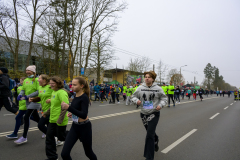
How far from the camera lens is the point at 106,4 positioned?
1002 inches

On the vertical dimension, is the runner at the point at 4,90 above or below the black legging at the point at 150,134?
above

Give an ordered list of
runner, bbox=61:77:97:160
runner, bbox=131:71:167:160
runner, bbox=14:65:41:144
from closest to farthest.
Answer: runner, bbox=61:77:97:160
runner, bbox=131:71:167:160
runner, bbox=14:65:41:144

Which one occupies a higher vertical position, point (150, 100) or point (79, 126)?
point (150, 100)

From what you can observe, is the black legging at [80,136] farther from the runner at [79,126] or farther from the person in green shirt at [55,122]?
the person in green shirt at [55,122]

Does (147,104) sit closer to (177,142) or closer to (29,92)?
(177,142)

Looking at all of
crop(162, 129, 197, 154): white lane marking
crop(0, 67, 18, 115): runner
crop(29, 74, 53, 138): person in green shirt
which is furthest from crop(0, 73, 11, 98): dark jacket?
crop(162, 129, 197, 154): white lane marking

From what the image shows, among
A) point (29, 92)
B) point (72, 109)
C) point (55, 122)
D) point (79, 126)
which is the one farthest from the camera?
point (29, 92)

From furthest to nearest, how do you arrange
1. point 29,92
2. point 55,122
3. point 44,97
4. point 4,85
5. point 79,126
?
point 4,85, point 29,92, point 44,97, point 55,122, point 79,126

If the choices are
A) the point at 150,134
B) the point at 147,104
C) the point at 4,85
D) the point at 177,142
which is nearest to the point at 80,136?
the point at 150,134

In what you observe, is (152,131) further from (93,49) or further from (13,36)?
(93,49)

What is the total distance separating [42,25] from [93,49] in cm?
988

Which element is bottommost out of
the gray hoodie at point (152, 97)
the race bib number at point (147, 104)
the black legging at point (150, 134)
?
the black legging at point (150, 134)

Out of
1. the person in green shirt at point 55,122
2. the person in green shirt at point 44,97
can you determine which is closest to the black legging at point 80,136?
the person in green shirt at point 55,122

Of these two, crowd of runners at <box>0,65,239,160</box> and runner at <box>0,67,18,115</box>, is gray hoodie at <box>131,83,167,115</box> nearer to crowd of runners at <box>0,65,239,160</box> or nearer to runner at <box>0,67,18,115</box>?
crowd of runners at <box>0,65,239,160</box>
